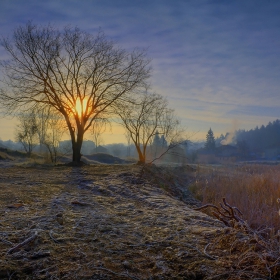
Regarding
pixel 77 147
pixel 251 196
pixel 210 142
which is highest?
pixel 210 142

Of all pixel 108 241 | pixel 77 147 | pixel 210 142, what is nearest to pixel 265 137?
pixel 210 142

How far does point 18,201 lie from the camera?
5.45m

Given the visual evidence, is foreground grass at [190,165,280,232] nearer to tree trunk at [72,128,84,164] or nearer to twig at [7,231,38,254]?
tree trunk at [72,128,84,164]

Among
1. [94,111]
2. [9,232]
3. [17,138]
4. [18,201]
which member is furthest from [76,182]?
[17,138]

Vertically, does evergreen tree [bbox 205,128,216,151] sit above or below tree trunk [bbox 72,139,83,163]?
above

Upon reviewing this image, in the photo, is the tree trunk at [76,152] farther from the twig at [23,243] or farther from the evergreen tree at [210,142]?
the evergreen tree at [210,142]

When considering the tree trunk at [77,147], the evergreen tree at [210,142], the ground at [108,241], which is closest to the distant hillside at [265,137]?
the evergreen tree at [210,142]

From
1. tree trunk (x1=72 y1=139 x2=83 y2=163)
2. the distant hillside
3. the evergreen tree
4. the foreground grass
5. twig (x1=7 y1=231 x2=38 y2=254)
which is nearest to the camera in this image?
twig (x1=7 y1=231 x2=38 y2=254)

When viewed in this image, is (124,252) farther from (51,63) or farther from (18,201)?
(51,63)

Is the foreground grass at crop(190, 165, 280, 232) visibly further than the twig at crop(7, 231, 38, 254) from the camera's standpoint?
Yes

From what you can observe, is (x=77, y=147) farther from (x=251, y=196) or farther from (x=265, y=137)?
(x=265, y=137)

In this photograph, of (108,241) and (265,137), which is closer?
(108,241)

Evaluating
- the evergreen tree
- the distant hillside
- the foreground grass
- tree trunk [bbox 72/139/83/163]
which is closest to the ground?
the foreground grass

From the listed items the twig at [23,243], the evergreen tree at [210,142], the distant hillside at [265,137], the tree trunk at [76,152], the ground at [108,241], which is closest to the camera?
the ground at [108,241]
